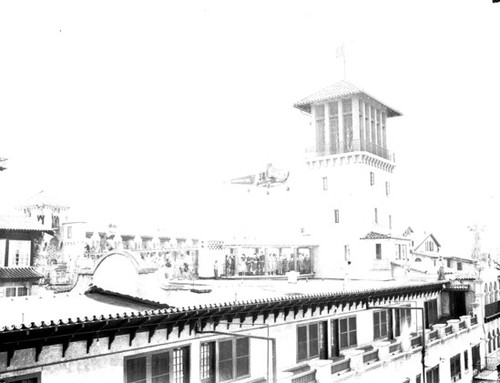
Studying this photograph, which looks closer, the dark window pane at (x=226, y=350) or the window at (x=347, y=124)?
the dark window pane at (x=226, y=350)

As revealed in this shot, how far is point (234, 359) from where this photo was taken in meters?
21.0

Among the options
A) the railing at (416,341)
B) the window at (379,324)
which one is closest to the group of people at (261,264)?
the window at (379,324)

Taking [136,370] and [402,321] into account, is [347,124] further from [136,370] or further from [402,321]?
[136,370]

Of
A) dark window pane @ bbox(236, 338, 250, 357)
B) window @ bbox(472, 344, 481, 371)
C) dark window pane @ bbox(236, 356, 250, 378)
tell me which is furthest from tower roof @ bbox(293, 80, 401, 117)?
dark window pane @ bbox(236, 356, 250, 378)

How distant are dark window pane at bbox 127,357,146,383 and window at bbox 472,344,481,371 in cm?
2855

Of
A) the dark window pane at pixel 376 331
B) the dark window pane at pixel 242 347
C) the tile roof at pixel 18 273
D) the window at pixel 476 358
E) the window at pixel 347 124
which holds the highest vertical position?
the window at pixel 347 124

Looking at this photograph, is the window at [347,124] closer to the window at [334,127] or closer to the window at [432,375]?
the window at [334,127]

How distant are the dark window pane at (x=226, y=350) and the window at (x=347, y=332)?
7.79 m

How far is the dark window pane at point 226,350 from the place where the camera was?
20297 mm

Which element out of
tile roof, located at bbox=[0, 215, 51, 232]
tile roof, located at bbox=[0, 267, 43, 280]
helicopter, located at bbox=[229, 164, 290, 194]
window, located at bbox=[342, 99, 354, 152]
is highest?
window, located at bbox=[342, 99, 354, 152]

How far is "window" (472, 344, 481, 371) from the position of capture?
38334 millimetres

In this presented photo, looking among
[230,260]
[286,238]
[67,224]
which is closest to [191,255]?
[230,260]

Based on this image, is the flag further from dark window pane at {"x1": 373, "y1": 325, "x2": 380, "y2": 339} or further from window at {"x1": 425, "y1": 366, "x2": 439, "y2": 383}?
window at {"x1": 425, "y1": 366, "x2": 439, "y2": 383}

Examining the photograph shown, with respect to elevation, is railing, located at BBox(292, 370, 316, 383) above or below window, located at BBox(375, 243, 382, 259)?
below
